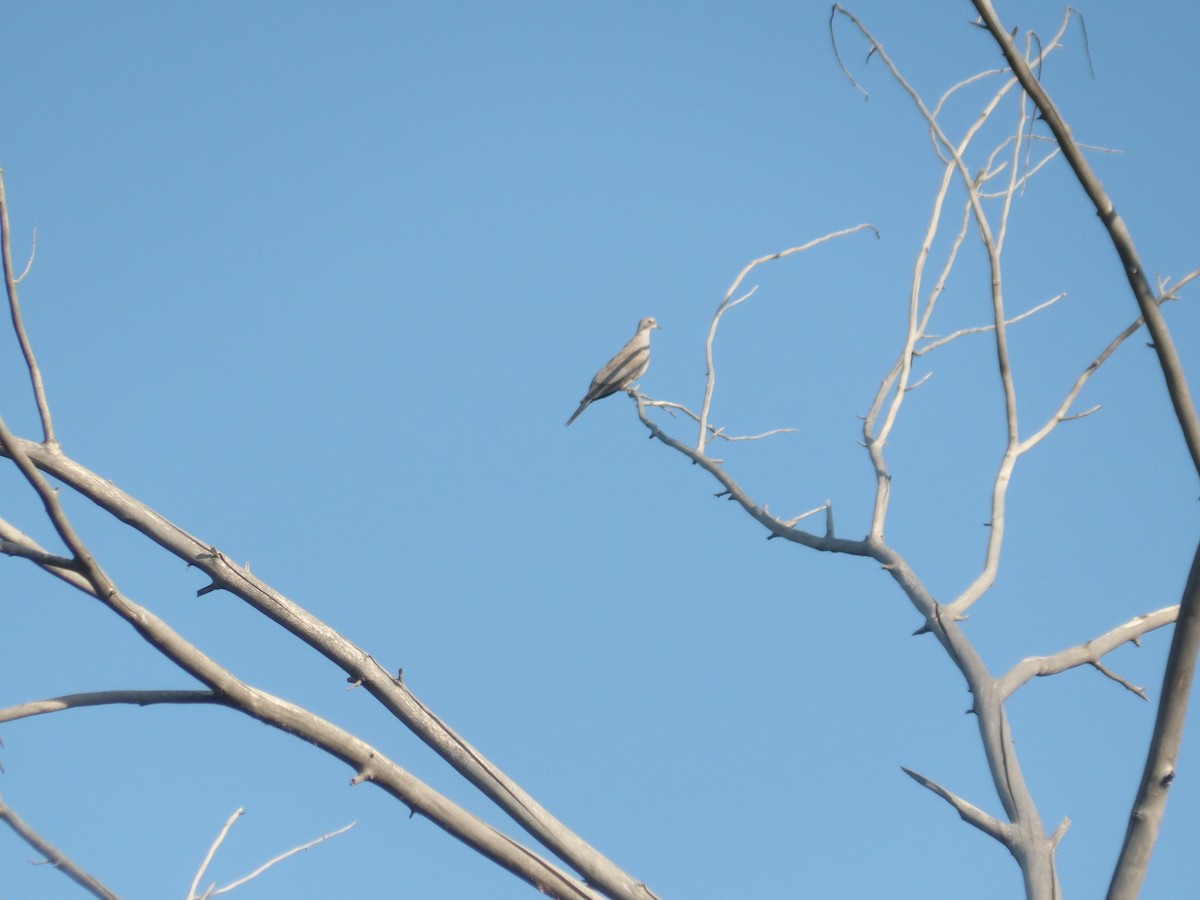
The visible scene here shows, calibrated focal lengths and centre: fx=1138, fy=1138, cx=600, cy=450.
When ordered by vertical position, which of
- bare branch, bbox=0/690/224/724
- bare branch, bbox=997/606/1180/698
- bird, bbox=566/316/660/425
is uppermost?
bird, bbox=566/316/660/425

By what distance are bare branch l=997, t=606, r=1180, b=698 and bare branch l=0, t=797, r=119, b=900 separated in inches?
89.1

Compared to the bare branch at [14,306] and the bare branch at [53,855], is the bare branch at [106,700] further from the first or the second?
the bare branch at [14,306]

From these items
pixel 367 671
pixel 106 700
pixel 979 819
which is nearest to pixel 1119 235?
pixel 979 819

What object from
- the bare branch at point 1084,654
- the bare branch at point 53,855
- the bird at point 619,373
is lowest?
the bare branch at point 53,855

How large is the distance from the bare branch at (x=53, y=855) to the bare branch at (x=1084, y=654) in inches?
89.1

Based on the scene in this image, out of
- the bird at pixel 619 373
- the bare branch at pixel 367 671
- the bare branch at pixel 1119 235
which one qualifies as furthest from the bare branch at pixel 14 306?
the bird at pixel 619 373

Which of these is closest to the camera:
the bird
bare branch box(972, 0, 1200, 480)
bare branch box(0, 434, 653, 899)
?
bare branch box(972, 0, 1200, 480)

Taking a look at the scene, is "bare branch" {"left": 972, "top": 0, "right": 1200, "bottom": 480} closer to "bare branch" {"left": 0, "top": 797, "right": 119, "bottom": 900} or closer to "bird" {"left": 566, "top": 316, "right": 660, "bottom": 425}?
"bare branch" {"left": 0, "top": 797, "right": 119, "bottom": 900}

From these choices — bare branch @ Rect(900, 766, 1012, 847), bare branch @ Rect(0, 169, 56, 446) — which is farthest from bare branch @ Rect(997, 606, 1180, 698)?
bare branch @ Rect(0, 169, 56, 446)

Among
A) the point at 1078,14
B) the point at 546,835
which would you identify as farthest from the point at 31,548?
the point at 1078,14

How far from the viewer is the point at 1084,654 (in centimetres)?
343

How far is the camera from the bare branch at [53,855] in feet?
7.52

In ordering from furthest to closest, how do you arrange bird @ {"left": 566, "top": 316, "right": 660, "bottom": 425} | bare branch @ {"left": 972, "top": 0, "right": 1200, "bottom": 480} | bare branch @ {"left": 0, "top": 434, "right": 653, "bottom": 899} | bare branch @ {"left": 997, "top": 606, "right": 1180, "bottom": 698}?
1. bird @ {"left": 566, "top": 316, "right": 660, "bottom": 425}
2. bare branch @ {"left": 997, "top": 606, "right": 1180, "bottom": 698}
3. bare branch @ {"left": 0, "top": 434, "right": 653, "bottom": 899}
4. bare branch @ {"left": 972, "top": 0, "right": 1200, "bottom": 480}

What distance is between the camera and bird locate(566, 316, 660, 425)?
13.5 meters
